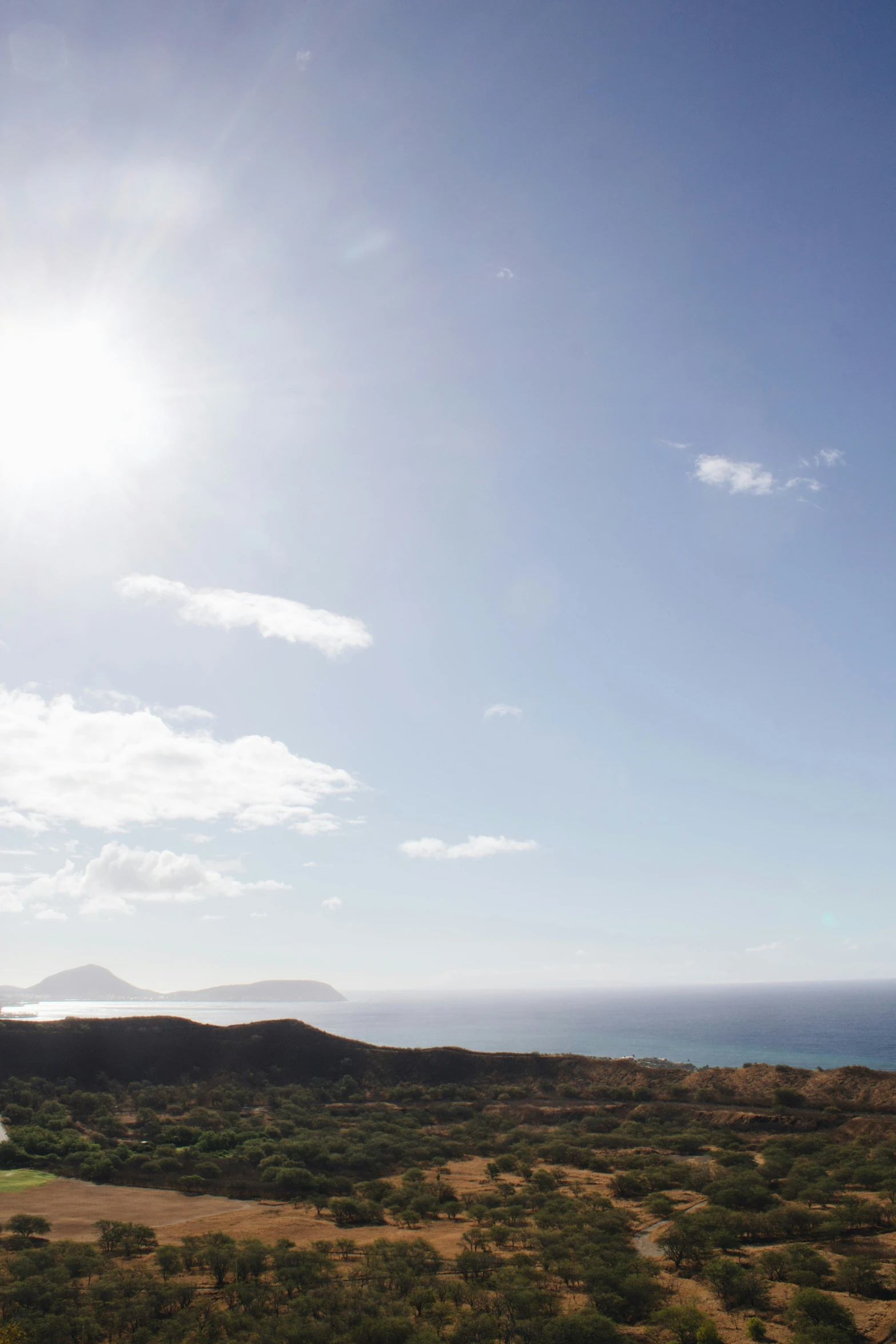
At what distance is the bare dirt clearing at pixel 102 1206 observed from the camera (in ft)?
110

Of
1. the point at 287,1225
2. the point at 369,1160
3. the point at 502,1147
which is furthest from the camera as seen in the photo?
the point at 502,1147

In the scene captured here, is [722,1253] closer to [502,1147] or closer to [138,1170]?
[502,1147]

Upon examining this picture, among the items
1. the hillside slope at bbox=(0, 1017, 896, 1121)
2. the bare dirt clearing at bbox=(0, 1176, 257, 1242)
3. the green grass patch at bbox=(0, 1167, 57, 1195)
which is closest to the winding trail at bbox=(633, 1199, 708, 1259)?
the bare dirt clearing at bbox=(0, 1176, 257, 1242)

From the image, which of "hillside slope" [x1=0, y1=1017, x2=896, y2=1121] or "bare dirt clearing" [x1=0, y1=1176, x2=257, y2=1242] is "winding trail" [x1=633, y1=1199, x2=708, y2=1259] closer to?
"bare dirt clearing" [x1=0, y1=1176, x2=257, y2=1242]

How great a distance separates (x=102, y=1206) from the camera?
122 ft

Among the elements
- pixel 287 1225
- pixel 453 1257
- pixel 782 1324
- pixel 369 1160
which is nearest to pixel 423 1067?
pixel 369 1160

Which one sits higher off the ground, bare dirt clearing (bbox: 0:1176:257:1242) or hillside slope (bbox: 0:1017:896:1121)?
bare dirt clearing (bbox: 0:1176:257:1242)

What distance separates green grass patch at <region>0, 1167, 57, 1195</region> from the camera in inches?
1574

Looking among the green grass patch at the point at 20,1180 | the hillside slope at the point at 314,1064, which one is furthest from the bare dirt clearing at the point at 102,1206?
the hillside slope at the point at 314,1064

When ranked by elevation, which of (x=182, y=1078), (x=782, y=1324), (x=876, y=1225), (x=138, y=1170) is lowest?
(x=182, y=1078)

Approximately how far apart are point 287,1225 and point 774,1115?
4244cm

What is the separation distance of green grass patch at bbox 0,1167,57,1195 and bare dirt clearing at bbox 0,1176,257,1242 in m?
0.38

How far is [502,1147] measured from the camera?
50469 millimetres

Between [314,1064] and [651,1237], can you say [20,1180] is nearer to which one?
[651,1237]
